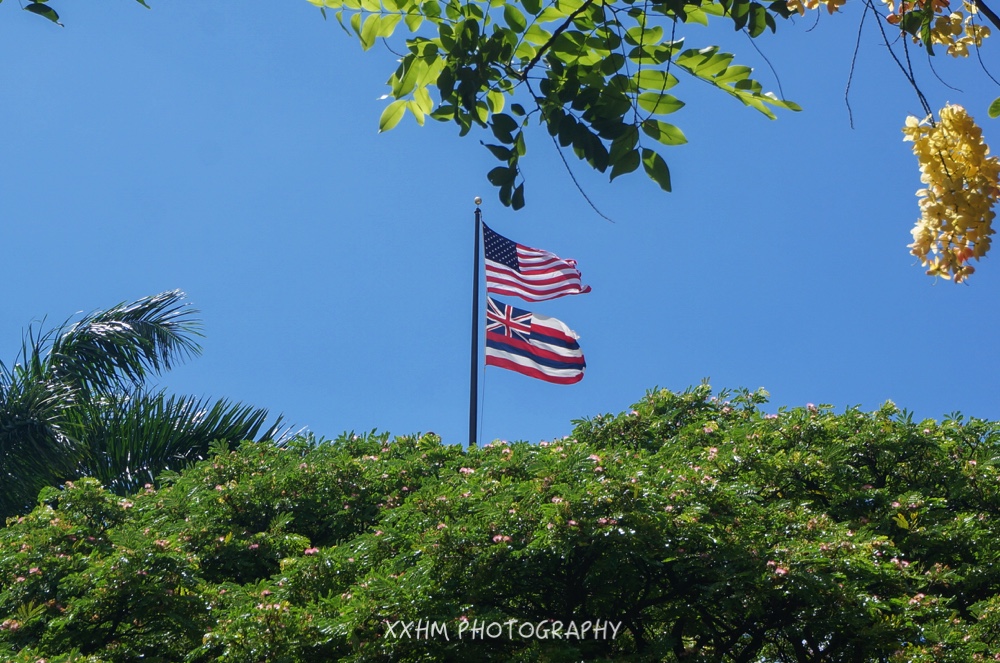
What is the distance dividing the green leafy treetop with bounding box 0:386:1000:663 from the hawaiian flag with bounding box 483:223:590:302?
5164 mm

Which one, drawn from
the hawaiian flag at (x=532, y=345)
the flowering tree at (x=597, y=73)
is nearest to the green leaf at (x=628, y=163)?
the flowering tree at (x=597, y=73)

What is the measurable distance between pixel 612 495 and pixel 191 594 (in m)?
3.18

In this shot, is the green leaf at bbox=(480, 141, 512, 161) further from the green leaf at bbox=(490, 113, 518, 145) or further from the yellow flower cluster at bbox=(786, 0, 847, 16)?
the yellow flower cluster at bbox=(786, 0, 847, 16)

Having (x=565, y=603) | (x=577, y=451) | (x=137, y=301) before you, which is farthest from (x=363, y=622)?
(x=137, y=301)

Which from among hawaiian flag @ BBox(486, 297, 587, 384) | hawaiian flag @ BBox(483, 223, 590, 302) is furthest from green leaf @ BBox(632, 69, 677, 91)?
hawaiian flag @ BBox(483, 223, 590, 302)

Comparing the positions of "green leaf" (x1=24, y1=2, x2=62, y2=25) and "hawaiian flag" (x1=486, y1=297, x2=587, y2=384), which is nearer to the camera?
"green leaf" (x1=24, y1=2, x2=62, y2=25)

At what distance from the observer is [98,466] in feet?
44.9

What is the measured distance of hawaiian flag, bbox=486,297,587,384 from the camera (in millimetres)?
13594

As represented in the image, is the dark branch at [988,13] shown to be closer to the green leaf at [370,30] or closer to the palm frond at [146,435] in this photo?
the green leaf at [370,30]

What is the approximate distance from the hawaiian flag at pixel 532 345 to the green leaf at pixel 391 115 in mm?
10575

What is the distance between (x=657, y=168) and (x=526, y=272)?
1199 cm

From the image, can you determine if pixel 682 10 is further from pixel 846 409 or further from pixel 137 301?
pixel 137 301

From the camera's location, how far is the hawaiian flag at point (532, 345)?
44.6ft

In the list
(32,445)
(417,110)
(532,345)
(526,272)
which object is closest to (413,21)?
(417,110)
